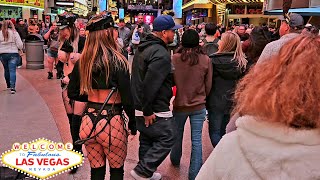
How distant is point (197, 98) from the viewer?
4605 mm

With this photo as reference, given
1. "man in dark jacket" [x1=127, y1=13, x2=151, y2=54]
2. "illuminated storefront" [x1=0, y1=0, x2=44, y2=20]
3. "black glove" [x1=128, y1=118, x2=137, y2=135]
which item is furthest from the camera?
"illuminated storefront" [x1=0, y1=0, x2=44, y2=20]

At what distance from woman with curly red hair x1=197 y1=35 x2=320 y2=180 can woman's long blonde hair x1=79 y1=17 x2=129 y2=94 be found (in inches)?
77.2

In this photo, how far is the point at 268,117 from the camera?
4.95ft

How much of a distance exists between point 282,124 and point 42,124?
20.5ft

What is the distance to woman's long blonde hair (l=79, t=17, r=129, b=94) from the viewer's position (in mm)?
3391

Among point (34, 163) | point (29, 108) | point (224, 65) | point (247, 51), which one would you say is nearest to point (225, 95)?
point (224, 65)

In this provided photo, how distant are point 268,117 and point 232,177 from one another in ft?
0.91

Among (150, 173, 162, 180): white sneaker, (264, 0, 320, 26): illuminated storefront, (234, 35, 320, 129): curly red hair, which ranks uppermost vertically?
(264, 0, 320, 26): illuminated storefront

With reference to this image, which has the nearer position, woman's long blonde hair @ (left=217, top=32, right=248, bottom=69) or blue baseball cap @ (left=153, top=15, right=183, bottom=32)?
blue baseball cap @ (left=153, top=15, right=183, bottom=32)

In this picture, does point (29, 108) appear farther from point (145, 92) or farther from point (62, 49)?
point (145, 92)

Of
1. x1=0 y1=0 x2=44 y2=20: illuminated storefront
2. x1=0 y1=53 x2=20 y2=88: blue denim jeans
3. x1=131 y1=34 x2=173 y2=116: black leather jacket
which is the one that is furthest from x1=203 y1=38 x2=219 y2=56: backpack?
x1=0 y1=0 x2=44 y2=20: illuminated storefront

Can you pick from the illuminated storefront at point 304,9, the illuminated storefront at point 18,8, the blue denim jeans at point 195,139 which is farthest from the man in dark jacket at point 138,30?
the illuminated storefront at point 18,8

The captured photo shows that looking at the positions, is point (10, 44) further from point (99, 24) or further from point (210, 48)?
point (99, 24)

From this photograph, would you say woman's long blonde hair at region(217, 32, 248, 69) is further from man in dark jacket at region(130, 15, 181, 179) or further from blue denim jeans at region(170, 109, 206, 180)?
man in dark jacket at region(130, 15, 181, 179)
